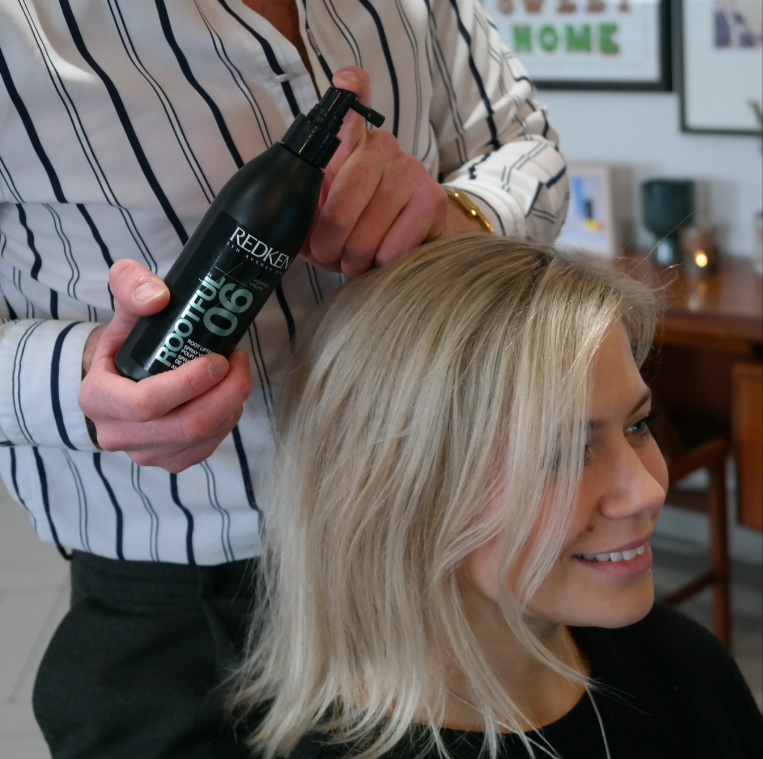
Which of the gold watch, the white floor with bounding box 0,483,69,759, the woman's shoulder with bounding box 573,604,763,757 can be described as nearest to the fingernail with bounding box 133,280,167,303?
the gold watch

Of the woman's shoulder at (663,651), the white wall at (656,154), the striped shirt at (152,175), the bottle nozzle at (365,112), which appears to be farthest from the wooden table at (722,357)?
the bottle nozzle at (365,112)

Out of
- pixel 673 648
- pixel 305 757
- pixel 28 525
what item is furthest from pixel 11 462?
pixel 28 525

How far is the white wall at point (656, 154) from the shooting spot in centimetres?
250

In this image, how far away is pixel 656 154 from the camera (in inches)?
Result: 103

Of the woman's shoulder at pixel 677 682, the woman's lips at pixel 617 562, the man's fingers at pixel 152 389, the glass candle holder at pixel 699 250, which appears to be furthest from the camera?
the glass candle holder at pixel 699 250

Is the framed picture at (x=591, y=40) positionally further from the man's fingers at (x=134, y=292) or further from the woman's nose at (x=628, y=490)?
the man's fingers at (x=134, y=292)

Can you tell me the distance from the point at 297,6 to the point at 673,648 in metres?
0.96

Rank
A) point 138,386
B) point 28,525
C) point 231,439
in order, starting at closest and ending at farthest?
point 138,386, point 231,439, point 28,525

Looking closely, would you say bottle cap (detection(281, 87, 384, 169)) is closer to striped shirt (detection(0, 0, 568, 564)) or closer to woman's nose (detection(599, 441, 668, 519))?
striped shirt (detection(0, 0, 568, 564))

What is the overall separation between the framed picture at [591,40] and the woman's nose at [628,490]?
1824 mm

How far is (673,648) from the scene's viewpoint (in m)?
1.27

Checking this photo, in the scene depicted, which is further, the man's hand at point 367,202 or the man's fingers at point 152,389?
the man's hand at point 367,202

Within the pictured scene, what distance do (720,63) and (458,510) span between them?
189 cm

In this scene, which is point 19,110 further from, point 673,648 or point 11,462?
point 673,648
